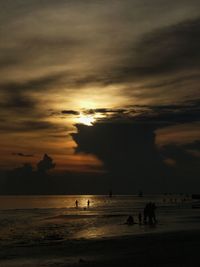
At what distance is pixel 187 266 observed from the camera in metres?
20.5

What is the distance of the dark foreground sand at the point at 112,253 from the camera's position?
22.7 m

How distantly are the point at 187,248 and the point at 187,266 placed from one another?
6868mm

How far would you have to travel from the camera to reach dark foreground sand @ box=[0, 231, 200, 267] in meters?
22.7

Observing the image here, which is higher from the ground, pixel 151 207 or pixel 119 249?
pixel 151 207

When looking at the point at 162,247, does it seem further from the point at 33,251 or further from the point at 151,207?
the point at 151,207

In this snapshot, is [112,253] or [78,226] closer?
[112,253]

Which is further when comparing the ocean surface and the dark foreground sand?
the ocean surface

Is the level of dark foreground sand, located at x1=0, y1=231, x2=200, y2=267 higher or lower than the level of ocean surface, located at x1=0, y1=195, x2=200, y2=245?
lower

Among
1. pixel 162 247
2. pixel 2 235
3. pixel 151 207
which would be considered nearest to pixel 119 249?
pixel 162 247

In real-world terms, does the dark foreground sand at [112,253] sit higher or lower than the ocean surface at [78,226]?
lower

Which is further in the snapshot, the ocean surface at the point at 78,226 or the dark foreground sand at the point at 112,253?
the ocean surface at the point at 78,226

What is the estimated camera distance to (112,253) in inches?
A: 1041

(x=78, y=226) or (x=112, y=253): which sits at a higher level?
(x=78, y=226)

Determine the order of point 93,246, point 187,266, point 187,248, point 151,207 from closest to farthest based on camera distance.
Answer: point 187,266
point 187,248
point 93,246
point 151,207
